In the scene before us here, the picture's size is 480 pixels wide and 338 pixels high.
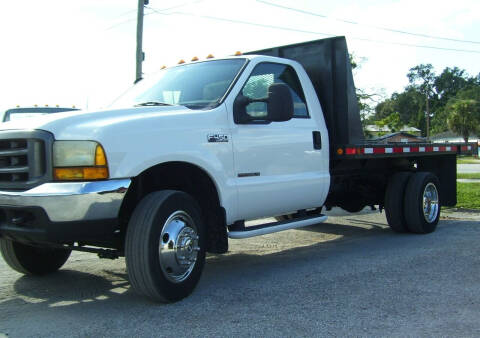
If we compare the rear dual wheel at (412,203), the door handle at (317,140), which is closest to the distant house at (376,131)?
the rear dual wheel at (412,203)

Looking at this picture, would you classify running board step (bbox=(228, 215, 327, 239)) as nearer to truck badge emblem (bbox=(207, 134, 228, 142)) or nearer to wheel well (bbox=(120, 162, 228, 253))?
wheel well (bbox=(120, 162, 228, 253))

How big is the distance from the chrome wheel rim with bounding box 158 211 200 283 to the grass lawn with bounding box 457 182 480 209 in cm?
713

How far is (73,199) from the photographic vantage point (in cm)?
380

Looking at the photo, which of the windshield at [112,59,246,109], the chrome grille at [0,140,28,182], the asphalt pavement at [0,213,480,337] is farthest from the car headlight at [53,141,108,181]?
the windshield at [112,59,246,109]

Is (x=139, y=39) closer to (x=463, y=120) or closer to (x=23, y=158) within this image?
(x=23, y=158)

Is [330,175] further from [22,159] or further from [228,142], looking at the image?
[22,159]

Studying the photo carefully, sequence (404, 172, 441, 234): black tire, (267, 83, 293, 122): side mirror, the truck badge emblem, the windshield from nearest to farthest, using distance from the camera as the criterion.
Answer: the truck badge emblem < (267, 83, 293, 122): side mirror < the windshield < (404, 172, 441, 234): black tire

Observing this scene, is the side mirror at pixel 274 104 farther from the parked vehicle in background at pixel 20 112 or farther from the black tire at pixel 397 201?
the parked vehicle in background at pixel 20 112

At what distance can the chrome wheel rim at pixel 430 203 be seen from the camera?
7.57 metres

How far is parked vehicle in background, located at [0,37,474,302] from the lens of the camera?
3895 mm

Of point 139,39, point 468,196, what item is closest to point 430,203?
point 468,196

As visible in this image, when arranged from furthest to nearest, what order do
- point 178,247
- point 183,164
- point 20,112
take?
point 20,112
point 183,164
point 178,247

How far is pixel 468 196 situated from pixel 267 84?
720 centimetres

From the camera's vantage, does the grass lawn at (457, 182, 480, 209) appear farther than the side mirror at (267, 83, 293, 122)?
Yes
